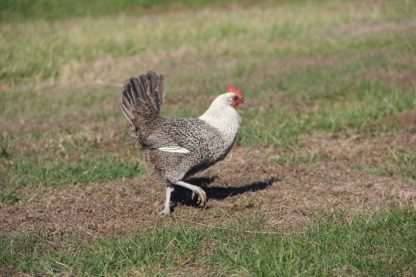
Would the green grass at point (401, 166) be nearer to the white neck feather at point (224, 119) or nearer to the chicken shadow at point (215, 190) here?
the chicken shadow at point (215, 190)

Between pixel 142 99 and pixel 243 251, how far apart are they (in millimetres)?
2273

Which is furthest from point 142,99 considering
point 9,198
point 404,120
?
point 404,120

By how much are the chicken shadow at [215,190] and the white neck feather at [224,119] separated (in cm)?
72

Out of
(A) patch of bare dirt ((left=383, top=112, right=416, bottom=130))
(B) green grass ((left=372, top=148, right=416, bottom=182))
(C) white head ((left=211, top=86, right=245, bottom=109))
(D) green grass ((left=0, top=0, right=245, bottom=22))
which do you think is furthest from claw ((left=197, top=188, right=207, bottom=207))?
(D) green grass ((left=0, top=0, right=245, bottom=22))

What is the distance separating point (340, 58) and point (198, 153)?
8.15 m

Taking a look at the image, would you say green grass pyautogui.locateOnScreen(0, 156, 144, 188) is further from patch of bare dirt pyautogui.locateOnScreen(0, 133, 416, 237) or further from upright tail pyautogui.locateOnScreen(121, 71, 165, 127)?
upright tail pyautogui.locateOnScreen(121, 71, 165, 127)

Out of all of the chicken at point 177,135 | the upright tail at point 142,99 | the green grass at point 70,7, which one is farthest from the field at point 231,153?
A: the upright tail at point 142,99

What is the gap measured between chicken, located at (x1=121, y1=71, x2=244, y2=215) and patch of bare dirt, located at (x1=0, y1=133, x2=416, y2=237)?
332 mm

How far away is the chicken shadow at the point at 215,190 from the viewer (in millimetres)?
7109

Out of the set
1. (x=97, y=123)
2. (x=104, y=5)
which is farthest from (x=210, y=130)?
(x=104, y=5)

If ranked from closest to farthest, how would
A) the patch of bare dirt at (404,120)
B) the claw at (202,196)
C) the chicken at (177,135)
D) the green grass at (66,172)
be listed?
the claw at (202,196) → the chicken at (177,135) → the green grass at (66,172) → the patch of bare dirt at (404,120)

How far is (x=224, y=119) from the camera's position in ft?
22.0

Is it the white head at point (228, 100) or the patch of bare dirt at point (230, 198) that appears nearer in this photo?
the patch of bare dirt at point (230, 198)

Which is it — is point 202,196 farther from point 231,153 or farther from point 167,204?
point 231,153
